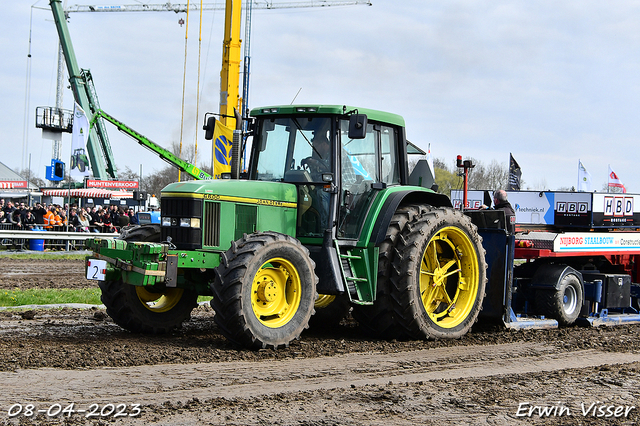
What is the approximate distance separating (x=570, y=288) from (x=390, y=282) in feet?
11.9

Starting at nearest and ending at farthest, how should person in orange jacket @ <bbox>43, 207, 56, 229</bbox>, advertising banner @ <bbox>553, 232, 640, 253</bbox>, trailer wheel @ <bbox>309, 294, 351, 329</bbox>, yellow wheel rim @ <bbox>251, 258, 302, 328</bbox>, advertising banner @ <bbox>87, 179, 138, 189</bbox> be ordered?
yellow wheel rim @ <bbox>251, 258, 302, 328</bbox>
trailer wheel @ <bbox>309, 294, 351, 329</bbox>
advertising banner @ <bbox>553, 232, 640, 253</bbox>
person in orange jacket @ <bbox>43, 207, 56, 229</bbox>
advertising banner @ <bbox>87, 179, 138, 189</bbox>

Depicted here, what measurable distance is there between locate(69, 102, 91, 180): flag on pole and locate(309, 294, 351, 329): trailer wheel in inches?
596

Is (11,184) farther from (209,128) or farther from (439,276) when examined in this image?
(439,276)

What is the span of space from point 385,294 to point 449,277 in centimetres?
138

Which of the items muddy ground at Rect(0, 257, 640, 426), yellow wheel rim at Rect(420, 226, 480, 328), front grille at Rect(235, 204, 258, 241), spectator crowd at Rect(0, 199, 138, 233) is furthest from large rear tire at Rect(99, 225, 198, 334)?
spectator crowd at Rect(0, 199, 138, 233)

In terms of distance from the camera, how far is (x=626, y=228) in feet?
43.7

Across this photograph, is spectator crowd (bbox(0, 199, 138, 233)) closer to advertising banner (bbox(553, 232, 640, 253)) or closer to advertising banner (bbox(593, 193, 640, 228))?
advertising banner (bbox(593, 193, 640, 228))

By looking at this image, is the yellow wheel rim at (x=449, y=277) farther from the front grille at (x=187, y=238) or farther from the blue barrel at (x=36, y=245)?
the blue barrel at (x=36, y=245)

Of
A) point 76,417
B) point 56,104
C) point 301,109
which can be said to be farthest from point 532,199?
point 56,104

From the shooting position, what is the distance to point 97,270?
7176 mm

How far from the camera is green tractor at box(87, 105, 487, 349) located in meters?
7.10

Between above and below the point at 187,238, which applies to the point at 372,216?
above

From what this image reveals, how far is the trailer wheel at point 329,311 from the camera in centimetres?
942

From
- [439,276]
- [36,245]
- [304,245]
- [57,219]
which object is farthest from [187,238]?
[57,219]
